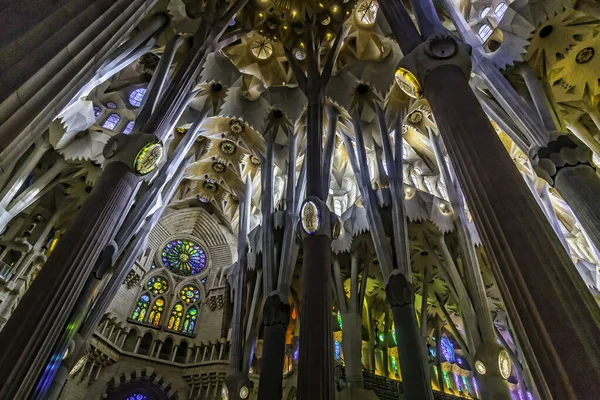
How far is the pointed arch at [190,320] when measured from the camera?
64.6 ft

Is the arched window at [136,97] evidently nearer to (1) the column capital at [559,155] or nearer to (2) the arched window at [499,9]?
(2) the arched window at [499,9]

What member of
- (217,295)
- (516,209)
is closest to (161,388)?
(217,295)

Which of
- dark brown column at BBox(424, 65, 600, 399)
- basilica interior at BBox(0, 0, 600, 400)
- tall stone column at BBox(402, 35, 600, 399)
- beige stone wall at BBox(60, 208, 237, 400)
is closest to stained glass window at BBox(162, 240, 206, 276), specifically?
basilica interior at BBox(0, 0, 600, 400)

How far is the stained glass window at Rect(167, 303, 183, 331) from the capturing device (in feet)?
64.1

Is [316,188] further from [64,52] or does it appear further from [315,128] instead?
[64,52]

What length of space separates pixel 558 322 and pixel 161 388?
17434mm

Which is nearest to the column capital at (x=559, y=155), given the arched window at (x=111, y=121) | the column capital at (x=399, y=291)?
the column capital at (x=399, y=291)

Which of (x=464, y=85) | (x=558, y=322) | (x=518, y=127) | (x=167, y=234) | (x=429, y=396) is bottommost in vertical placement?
(x=558, y=322)

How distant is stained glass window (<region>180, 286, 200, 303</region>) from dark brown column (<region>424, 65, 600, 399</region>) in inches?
716

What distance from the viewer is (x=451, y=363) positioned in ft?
65.6

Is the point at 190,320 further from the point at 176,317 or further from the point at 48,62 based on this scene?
the point at 48,62

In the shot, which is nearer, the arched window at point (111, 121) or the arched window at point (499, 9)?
the arched window at point (499, 9)

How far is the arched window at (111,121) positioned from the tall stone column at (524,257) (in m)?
14.3

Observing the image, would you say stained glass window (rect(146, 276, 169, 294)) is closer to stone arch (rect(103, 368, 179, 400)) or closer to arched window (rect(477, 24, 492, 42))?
stone arch (rect(103, 368, 179, 400))
